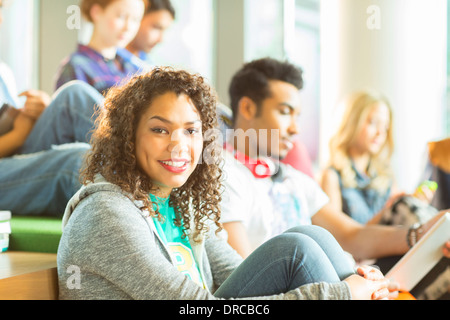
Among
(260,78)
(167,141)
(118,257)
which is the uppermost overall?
(260,78)

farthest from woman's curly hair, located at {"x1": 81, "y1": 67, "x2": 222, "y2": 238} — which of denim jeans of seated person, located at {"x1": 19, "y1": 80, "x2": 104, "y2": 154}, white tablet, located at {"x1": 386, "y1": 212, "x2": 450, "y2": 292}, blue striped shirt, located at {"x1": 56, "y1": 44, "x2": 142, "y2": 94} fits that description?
blue striped shirt, located at {"x1": 56, "y1": 44, "x2": 142, "y2": 94}

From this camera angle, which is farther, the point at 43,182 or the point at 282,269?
the point at 43,182

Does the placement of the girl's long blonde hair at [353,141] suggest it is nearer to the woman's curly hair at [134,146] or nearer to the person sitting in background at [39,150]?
the person sitting in background at [39,150]

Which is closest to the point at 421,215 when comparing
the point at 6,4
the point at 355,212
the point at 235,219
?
the point at 355,212

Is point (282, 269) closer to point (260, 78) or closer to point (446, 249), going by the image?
point (446, 249)

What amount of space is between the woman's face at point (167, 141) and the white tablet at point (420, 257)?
0.91 meters

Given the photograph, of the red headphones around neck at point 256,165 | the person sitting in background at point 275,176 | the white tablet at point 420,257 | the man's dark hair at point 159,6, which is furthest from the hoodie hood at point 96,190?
the man's dark hair at point 159,6

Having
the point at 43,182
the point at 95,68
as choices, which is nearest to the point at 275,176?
the point at 43,182

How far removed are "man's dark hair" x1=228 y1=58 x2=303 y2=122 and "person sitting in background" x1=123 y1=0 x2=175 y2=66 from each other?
0.48m

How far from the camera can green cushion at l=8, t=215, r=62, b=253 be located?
1.50 metres

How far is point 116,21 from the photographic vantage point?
7.84 feet

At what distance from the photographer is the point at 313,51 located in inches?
103

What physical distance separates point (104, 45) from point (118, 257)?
1.61 meters
